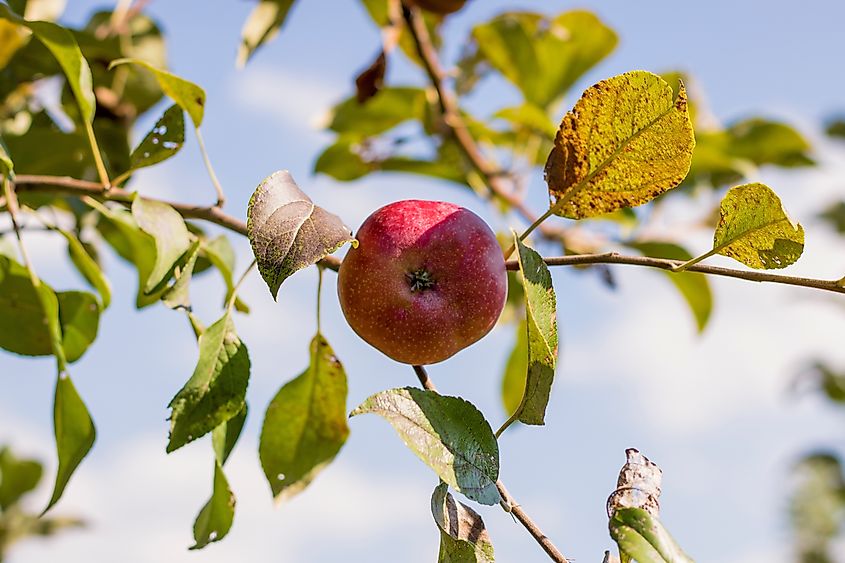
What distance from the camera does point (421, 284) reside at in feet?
2.23

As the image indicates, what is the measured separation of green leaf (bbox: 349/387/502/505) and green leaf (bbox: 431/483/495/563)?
0.09 feet

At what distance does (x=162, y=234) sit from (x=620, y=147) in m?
0.37

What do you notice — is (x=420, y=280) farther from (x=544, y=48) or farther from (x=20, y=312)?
(x=544, y=48)

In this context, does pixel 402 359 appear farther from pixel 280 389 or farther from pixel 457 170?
pixel 457 170

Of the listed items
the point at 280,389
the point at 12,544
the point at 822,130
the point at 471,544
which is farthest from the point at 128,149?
→ the point at 822,130

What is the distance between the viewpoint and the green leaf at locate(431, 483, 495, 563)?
61cm

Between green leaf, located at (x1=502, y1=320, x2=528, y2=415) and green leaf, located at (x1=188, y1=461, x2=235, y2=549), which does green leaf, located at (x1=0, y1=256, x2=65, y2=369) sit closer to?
green leaf, located at (x1=188, y1=461, x2=235, y2=549)

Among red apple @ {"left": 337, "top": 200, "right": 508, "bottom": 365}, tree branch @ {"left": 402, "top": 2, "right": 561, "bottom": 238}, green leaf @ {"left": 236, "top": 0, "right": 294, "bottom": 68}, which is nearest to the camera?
red apple @ {"left": 337, "top": 200, "right": 508, "bottom": 365}

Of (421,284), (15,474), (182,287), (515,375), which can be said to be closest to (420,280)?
(421,284)

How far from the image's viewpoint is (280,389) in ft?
2.81

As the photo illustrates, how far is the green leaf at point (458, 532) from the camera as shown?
1.99ft

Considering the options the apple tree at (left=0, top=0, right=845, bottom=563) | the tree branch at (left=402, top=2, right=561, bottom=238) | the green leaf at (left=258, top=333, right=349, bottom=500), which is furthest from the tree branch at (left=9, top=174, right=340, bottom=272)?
the tree branch at (left=402, top=2, right=561, bottom=238)

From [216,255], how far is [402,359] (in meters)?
0.30

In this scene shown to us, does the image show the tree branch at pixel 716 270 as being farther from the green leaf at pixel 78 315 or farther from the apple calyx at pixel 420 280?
the green leaf at pixel 78 315
